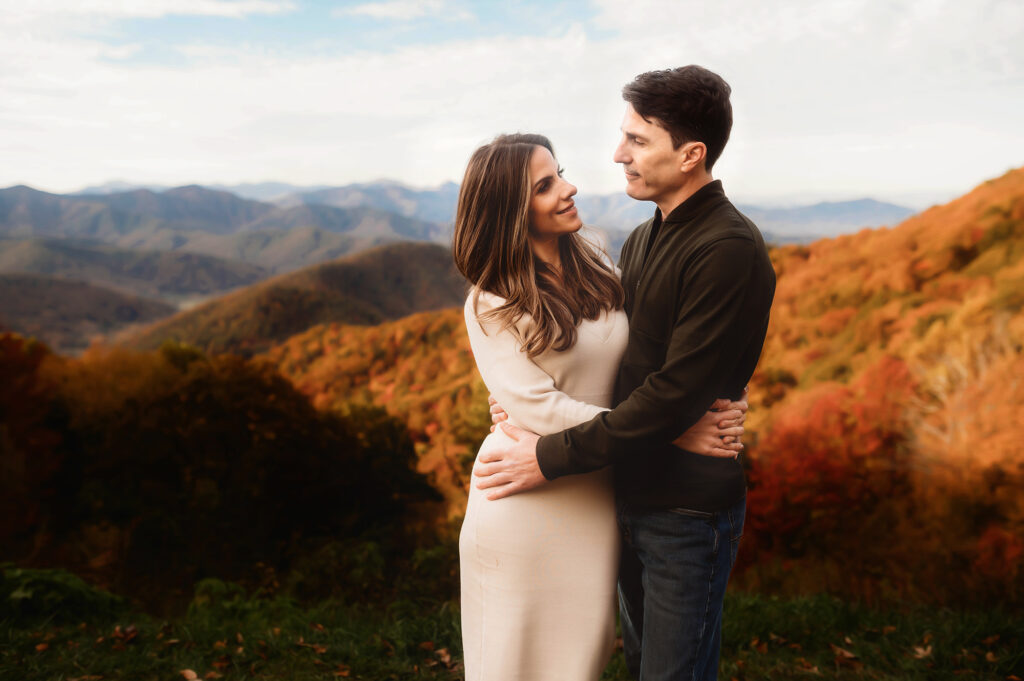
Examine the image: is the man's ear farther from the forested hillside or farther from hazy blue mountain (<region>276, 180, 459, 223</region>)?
hazy blue mountain (<region>276, 180, 459, 223</region>)

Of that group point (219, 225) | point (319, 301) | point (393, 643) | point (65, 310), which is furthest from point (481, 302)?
point (219, 225)

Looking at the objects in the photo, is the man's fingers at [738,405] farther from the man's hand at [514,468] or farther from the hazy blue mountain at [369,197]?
the hazy blue mountain at [369,197]

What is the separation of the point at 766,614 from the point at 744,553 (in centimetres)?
230

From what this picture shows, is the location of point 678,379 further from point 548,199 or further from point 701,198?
point 548,199

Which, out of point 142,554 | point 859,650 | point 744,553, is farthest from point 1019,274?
point 142,554

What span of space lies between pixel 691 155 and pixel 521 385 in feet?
2.89

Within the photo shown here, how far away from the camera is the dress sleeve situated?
7.00ft

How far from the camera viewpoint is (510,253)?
7.35 ft

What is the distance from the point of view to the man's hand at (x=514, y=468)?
2.14 meters

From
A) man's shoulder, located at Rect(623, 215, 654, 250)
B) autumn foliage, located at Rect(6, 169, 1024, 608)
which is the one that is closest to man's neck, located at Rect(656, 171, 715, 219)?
man's shoulder, located at Rect(623, 215, 654, 250)

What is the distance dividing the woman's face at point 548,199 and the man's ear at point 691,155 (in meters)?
0.36

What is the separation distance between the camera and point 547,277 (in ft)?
7.57

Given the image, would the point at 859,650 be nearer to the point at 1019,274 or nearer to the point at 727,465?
the point at 727,465

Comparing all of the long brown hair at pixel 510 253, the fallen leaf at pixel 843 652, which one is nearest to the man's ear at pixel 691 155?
the long brown hair at pixel 510 253
